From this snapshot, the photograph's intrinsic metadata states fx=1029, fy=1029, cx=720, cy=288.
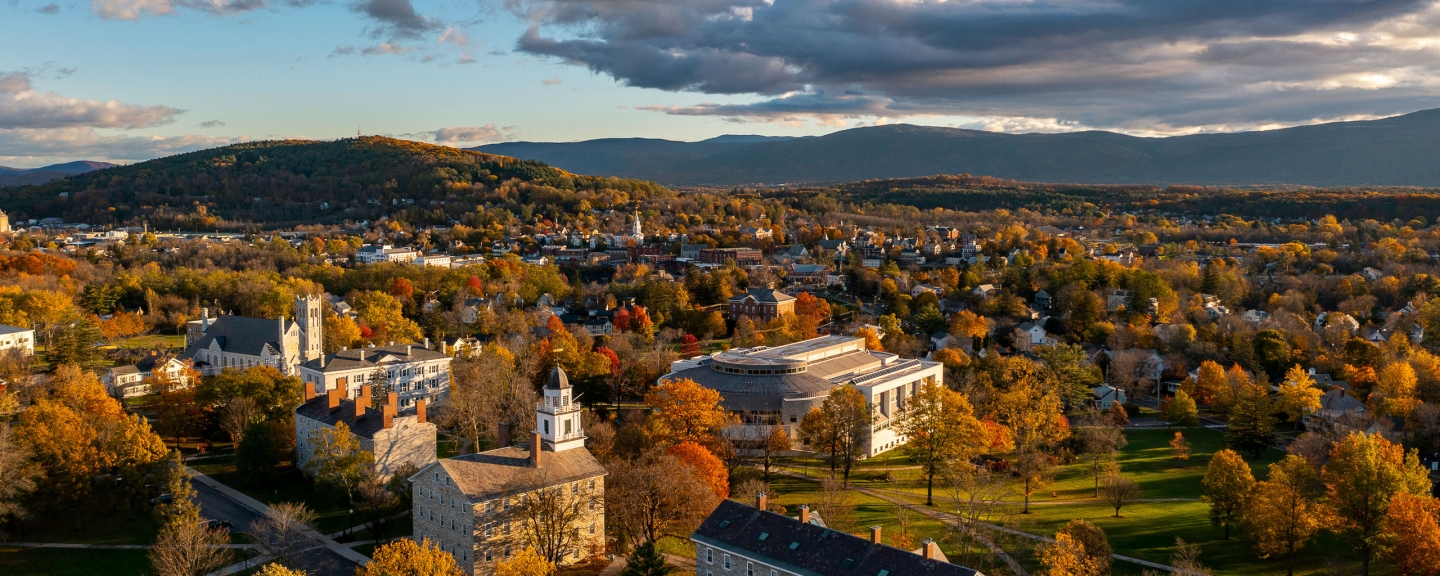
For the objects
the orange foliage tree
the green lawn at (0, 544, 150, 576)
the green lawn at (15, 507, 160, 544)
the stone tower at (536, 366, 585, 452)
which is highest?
the stone tower at (536, 366, 585, 452)

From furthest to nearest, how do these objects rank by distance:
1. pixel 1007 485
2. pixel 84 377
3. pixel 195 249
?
pixel 195 249 → pixel 84 377 → pixel 1007 485

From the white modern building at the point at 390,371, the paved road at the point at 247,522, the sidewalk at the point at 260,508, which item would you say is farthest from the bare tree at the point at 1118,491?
the white modern building at the point at 390,371

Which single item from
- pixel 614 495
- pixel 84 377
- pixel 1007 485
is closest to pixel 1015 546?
pixel 1007 485

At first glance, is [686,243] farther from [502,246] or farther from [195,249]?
[195,249]

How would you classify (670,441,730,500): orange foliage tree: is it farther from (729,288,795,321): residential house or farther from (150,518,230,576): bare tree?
(729,288,795,321): residential house

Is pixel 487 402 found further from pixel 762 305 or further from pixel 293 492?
pixel 762 305

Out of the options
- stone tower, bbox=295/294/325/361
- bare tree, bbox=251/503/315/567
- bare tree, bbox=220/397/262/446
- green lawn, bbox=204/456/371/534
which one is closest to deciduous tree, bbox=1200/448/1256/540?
green lawn, bbox=204/456/371/534

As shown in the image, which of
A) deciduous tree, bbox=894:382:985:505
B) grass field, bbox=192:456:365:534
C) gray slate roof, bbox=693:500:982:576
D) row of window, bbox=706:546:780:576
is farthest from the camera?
deciduous tree, bbox=894:382:985:505
